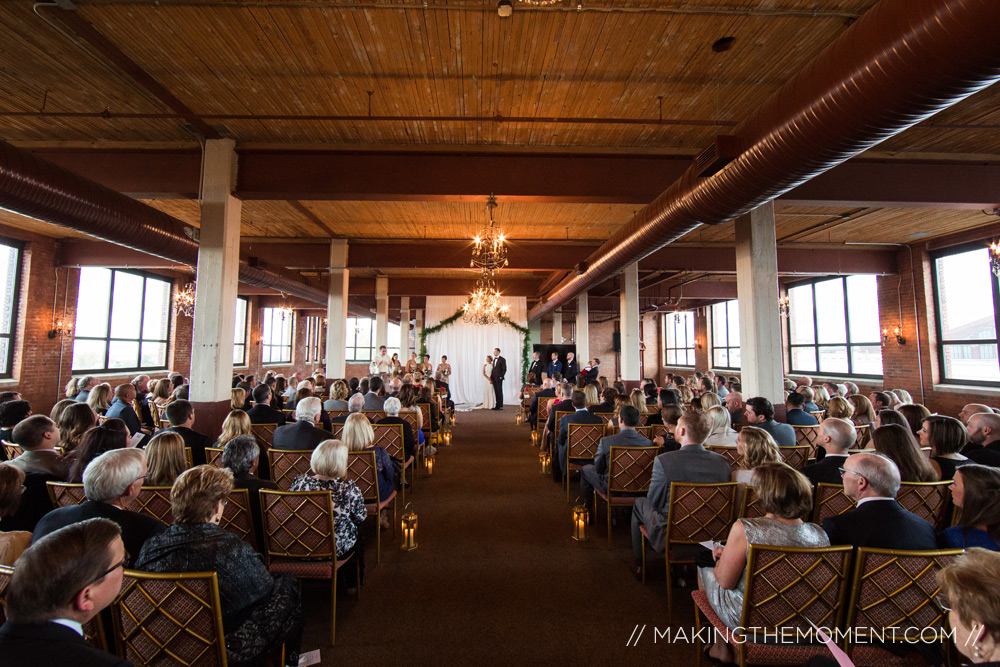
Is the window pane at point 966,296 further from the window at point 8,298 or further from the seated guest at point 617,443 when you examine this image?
the window at point 8,298

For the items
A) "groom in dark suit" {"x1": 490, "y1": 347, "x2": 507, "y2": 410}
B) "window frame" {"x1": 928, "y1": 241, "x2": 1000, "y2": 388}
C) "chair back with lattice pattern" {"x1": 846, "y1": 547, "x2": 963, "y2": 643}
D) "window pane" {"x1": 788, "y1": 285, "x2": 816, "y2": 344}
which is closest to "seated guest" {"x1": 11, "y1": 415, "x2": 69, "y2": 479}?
"chair back with lattice pattern" {"x1": 846, "y1": 547, "x2": 963, "y2": 643}

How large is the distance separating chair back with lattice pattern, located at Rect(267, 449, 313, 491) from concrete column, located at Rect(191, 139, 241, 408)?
219 cm

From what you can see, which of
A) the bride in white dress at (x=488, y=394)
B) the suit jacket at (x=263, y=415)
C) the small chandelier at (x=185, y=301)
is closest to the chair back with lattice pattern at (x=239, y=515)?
the suit jacket at (x=263, y=415)

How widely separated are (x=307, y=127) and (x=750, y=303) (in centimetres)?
562

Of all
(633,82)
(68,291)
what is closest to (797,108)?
(633,82)

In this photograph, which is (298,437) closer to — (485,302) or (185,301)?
(485,302)

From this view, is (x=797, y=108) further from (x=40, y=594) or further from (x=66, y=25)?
(x=66, y=25)

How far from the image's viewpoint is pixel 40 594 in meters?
1.11

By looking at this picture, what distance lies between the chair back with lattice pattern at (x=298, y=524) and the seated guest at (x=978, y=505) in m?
2.98

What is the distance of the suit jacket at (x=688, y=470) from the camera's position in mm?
2887

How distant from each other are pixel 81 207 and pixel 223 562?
434cm

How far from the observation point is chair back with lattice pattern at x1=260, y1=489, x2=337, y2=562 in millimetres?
2461

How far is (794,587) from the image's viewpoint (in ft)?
5.98

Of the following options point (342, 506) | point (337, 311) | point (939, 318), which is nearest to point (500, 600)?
point (342, 506)
